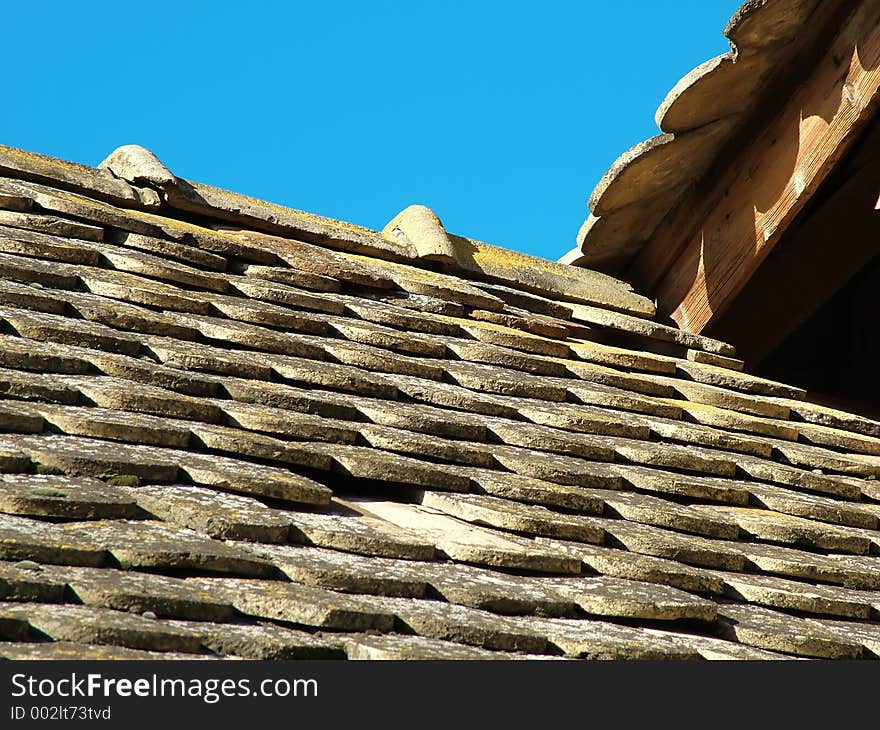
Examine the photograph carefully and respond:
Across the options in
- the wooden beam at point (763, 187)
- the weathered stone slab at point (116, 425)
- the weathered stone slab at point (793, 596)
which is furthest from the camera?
the wooden beam at point (763, 187)

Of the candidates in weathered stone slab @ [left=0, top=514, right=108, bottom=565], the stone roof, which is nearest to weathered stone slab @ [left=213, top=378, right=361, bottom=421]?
the stone roof

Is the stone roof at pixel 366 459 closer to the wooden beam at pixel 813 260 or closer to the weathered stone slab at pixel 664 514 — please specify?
the weathered stone slab at pixel 664 514

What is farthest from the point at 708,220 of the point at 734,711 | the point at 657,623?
the point at 734,711

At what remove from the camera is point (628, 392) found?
3727 mm

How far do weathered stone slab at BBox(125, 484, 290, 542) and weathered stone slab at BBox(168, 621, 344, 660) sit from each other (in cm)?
29

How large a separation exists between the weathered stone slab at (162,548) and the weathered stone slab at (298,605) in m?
0.03

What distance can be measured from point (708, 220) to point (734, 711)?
2.96 metres

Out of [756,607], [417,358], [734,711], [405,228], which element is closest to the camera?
[734,711]

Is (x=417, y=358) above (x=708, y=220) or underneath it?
underneath

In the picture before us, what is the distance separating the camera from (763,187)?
14.2ft

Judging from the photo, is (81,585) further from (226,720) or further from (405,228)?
(405,228)

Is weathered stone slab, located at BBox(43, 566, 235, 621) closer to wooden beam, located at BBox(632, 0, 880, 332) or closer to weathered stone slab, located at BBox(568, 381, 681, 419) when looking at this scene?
weathered stone slab, located at BBox(568, 381, 681, 419)

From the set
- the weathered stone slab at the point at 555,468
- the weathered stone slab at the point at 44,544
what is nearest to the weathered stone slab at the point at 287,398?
the weathered stone slab at the point at 555,468

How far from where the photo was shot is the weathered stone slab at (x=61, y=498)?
6.77ft
